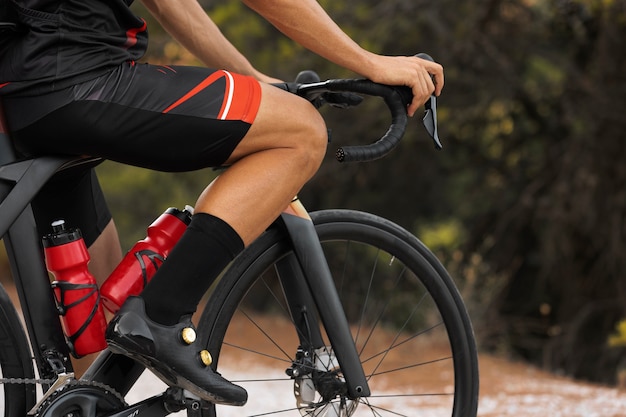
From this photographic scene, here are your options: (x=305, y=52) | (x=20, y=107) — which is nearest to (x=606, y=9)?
(x=305, y=52)

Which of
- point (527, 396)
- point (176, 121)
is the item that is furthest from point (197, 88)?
point (527, 396)

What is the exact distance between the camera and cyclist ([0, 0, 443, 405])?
2.08m

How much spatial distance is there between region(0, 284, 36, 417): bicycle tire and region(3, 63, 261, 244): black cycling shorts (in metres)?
0.37

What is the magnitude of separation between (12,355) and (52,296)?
0.16 metres

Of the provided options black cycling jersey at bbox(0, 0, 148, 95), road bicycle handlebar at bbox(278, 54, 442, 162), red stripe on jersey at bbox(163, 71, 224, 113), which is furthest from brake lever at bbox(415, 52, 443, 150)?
black cycling jersey at bbox(0, 0, 148, 95)

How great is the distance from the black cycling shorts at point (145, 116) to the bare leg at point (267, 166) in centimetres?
4

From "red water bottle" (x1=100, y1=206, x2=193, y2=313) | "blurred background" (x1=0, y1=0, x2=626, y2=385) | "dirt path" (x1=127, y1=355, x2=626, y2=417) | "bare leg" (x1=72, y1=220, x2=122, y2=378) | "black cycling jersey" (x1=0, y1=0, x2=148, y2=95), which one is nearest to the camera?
"black cycling jersey" (x1=0, y1=0, x2=148, y2=95)

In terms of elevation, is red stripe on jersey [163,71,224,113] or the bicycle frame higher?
red stripe on jersey [163,71,224,113]

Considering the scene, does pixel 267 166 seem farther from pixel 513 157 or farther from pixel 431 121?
pixel 513 157

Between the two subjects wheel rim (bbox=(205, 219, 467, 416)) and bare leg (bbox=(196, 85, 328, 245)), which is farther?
wheel rim (bbox=(205, 219, 467, 416))

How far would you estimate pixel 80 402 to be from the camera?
2242 millimetres

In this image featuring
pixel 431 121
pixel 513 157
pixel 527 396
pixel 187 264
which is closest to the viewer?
pixel 187 264

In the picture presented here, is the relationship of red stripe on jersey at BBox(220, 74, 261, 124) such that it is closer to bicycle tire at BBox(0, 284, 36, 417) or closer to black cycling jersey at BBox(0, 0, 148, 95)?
black cycling jersey at BBox(0, 0, 148, 95)

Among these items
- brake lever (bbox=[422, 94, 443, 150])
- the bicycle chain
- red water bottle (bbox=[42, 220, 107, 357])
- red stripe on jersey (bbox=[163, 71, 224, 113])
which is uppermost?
brake lever (bbox=[422, 94, 443, 150])
